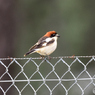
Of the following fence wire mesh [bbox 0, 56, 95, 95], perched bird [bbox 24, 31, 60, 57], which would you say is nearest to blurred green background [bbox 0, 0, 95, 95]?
fence wire mesh [bbox 0, 56, 95, 95]

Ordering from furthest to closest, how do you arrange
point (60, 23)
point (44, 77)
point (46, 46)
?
point (60, 23), point (44, 77), point (46, 46)

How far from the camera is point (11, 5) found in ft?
27.2

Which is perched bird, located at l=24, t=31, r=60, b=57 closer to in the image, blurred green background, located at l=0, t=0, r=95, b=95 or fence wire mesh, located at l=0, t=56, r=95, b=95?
fence wire mesh, located at l=0, t=56, r=95, b=95

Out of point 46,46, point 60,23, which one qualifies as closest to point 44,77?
point 60,23

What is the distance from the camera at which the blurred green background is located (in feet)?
31.5

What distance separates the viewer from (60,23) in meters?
10.2

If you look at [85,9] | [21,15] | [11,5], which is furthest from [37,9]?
[11,5]

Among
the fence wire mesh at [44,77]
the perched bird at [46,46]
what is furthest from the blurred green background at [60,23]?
the perched bird at [46,46]

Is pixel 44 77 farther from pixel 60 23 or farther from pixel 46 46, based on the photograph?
pixel 46 46

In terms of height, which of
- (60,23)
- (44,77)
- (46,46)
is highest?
(46,46)

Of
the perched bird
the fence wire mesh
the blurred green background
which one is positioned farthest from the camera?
the blurred green background

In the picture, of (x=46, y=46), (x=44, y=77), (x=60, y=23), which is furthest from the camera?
(x=60, y=23)

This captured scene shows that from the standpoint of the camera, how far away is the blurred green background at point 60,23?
961cm

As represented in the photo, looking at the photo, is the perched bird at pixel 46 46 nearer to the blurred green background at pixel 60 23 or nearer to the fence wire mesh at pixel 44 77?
the fence wire mesh at pixel 44 77
